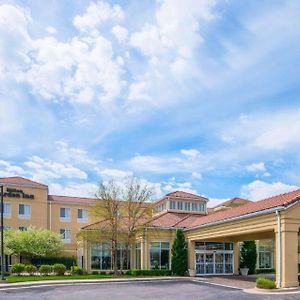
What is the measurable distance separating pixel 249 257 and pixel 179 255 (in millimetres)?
7300

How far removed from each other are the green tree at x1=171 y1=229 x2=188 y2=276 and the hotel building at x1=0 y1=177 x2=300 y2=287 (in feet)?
1.70

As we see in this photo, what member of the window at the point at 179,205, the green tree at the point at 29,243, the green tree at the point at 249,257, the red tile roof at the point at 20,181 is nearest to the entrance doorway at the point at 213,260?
the green tree at the point at 249,257

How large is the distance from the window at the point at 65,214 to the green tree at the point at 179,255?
23034 mm

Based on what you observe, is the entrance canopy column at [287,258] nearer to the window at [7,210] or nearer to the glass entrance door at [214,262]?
the glass entrance door at [214,262]

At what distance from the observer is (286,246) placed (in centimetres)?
2266

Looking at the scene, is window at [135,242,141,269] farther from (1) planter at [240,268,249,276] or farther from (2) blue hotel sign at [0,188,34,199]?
(2) blue hotel sign at [0,188,34,199]

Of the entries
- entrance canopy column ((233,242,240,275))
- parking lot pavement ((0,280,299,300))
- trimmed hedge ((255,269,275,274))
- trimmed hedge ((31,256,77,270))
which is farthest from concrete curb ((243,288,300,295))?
trimmed hedge ((31,256,77,270))

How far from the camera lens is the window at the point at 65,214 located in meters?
A: 55.1

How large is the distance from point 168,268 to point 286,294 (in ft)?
56.5

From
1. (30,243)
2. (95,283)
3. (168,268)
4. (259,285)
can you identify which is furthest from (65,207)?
(259,285)

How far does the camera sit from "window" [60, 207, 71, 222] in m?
55.1

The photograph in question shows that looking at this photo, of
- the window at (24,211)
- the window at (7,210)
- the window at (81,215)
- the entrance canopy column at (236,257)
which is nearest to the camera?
the entrance canopy column at (236,257)

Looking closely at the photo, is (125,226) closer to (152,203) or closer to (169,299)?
(152,203)

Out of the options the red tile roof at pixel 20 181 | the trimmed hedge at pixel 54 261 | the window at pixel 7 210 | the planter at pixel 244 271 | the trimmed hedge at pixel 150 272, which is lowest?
the trimmed hedge at pixel 54 261
